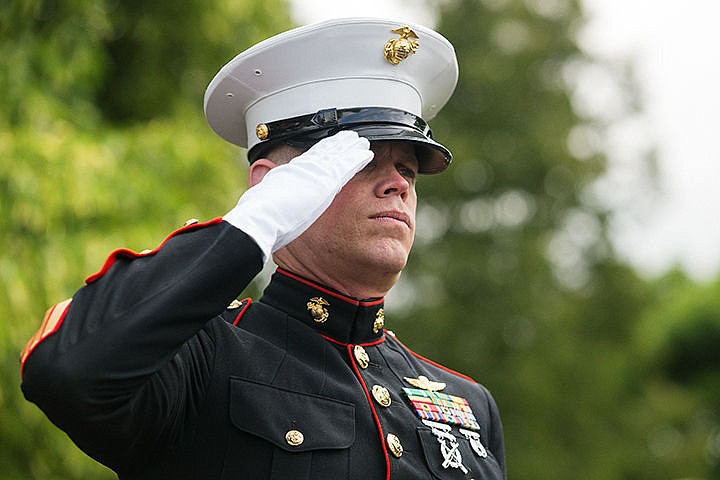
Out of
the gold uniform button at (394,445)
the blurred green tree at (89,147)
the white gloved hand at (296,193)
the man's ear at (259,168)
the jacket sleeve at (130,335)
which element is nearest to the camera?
the jacket sleeve at (130,335)

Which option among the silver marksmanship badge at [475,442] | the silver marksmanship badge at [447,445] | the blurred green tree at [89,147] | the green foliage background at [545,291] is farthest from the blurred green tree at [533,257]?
the silver marksmanship badge at [447,445]

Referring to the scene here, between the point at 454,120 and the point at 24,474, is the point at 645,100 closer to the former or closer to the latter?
the point at 454,120

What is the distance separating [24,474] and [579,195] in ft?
42.2

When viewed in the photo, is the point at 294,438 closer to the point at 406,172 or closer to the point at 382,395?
the point at 382,395

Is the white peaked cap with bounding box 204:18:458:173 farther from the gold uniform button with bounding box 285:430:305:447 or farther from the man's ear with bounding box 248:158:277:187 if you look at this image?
the gold uniform button with bounding box 285:430:305:447

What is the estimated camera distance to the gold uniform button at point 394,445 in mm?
2246

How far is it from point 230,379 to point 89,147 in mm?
3263

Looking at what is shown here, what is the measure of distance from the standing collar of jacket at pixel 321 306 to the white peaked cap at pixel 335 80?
0.35m

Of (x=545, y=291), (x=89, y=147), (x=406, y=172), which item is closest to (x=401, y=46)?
(x=406, y=172)

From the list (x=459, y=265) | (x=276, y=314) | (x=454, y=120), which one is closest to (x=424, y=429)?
(x=276, y=314)

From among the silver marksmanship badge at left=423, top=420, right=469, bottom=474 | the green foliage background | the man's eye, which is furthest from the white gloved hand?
the green foliage background

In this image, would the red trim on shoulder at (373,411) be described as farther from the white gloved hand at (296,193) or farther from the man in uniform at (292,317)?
the white gloved hand at (296,193)

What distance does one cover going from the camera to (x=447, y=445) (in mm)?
2398

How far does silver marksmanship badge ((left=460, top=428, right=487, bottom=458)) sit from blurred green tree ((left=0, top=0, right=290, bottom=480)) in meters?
1.89
